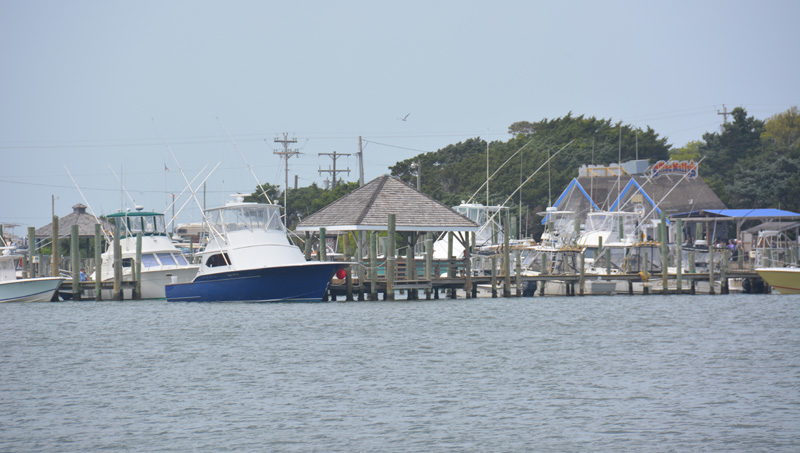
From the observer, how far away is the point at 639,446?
20984 millimetres

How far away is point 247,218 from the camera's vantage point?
48.6 metres

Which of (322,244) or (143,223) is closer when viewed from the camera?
(322,244)

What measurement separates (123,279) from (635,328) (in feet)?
83.7

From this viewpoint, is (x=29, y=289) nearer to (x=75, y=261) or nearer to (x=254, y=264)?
(x=75, y=261)

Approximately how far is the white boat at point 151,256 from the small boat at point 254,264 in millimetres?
5565

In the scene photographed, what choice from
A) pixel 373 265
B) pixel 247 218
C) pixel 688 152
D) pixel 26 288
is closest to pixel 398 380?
pixel 373 265

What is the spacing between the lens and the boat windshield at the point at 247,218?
1909 inches

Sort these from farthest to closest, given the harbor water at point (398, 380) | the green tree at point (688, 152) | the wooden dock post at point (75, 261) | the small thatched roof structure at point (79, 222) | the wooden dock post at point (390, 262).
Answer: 1. the green tree at point (688, 152)
2. the small thatched roof structure at point (79, 222)
3. the wooden dock post at point (75, 261)
4. the wooden dock post at point (390, 262)
5. the harbor water at point (398, 380)

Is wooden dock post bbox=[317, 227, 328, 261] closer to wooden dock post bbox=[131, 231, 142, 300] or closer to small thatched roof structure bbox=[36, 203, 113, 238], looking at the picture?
wooden dock post bbox=[131, 231, 142, 300]

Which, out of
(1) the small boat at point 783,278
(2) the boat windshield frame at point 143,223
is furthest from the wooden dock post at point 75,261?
(1) the small boat at point 783,278

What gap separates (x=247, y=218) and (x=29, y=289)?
11466 mm

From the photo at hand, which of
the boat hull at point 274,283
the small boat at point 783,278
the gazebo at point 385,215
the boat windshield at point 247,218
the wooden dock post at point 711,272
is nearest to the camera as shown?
the boat hull at point 274,283

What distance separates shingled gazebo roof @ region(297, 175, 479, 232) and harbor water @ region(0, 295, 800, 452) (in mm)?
3471

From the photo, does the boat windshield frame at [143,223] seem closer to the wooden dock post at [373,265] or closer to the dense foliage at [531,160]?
the wooden dock post at [373,265]
